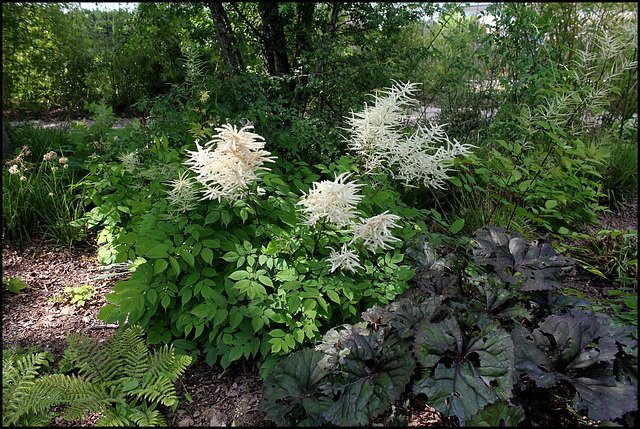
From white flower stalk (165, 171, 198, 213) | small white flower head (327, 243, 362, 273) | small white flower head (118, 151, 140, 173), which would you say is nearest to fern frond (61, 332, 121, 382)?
white flower stalk (165, 171, 198, 213)

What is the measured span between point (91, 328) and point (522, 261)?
9.49 feet

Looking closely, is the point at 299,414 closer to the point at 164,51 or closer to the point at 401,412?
the point at 401,412

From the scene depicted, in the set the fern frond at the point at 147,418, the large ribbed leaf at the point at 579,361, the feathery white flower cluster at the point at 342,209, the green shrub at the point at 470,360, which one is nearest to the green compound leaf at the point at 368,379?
the green shrub at the point at 470,360

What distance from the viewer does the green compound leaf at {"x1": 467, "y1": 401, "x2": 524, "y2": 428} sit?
1.48 m

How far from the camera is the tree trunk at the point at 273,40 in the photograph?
4191mm

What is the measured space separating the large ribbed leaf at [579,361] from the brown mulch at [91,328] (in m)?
0.33

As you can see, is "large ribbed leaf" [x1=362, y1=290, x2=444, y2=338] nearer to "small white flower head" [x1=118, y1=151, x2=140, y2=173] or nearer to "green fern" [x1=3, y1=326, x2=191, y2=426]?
"green fern" [x1=3, y1=326, x2=191, y2=426]

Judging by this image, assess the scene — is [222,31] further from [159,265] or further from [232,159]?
[159,265]

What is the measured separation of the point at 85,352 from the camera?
1.93 meters

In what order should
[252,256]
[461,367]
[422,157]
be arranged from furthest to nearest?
[422,157] < [252,256] < [461,367]

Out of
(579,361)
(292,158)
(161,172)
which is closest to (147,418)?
(161,172)

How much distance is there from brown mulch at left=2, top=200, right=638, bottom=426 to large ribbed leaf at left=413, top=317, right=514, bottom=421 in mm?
258

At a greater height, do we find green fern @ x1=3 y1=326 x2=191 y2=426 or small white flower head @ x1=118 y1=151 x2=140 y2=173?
small white flower head @ x1=118 y1=151 x2=140 y2=173

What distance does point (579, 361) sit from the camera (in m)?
1.62
